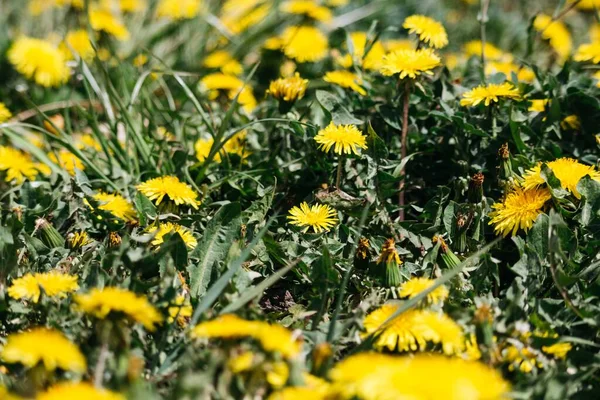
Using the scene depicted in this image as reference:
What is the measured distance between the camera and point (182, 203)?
6.52ft

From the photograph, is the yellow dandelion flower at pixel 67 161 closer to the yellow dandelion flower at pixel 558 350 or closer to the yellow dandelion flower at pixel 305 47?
the yellow dandelion flower at pixel 305 47

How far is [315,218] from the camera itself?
1857mm

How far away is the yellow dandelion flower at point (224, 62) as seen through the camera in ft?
11.0

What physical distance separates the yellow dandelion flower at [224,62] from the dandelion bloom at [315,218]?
1.49m

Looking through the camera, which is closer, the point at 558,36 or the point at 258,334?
the point at 258,334

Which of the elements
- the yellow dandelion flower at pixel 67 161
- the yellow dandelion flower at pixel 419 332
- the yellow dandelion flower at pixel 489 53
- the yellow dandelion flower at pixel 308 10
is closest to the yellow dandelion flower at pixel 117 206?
the yellow dandelion flower at pixel 67 161

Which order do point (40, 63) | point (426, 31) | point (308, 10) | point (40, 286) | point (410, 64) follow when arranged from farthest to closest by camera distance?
1. point (308, 10)
2. point (40, 63)
3. point (426, 31)
4. point (410, 64)
5. point (40, 286)

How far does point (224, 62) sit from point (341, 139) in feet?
5.61

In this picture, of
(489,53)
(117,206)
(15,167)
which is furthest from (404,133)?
(489,53)

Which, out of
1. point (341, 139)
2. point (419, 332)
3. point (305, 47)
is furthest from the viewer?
point (305, 47)

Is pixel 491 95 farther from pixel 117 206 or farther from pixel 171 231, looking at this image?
pixel 117 206

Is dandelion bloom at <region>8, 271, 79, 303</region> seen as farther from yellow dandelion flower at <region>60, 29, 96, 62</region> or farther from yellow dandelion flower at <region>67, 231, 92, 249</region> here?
yellow dandelion flower at <region>60, 29, 96, 62</region>

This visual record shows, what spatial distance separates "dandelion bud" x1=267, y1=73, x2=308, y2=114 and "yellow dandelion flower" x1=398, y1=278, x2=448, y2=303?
786 millimetres

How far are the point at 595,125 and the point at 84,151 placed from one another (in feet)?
5.27
